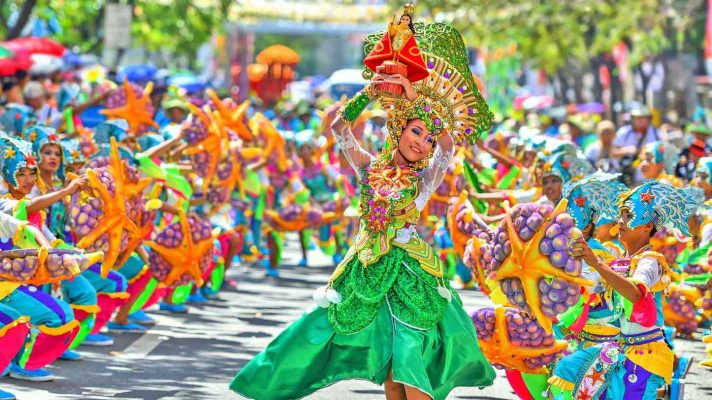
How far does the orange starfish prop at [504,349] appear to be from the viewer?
9.11 m

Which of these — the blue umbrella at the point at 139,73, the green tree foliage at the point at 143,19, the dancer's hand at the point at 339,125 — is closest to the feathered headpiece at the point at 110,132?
the dancer's hand at the point at 339,125

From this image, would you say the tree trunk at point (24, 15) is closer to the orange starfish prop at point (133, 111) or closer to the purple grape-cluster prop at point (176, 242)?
the orange starfish prop at point (133, 111)

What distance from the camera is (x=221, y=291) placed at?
17.1 m

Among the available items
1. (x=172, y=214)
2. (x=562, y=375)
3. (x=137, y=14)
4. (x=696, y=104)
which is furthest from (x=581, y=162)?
(x=137, y=14)

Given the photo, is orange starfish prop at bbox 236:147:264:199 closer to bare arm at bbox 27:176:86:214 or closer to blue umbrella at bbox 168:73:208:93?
bare arm at bbox 27:176:86:214

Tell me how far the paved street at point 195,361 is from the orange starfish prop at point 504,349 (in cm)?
162

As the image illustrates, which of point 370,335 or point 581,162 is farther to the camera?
point 581,162

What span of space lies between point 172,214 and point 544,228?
6554 millimetres

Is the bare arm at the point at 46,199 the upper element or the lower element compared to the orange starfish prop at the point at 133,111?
upper

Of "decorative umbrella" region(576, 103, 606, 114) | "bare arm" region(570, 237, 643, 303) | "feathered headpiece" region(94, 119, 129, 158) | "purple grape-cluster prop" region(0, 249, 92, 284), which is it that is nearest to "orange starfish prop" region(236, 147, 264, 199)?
"feathered headpiece" region(94, 119, 129, 158)

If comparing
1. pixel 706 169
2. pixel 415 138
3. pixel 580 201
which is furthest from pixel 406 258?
pixel 706 169

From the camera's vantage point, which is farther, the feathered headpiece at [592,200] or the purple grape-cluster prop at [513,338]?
the feathered headpiece at [592,200]

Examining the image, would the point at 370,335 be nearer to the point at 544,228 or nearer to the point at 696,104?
the point at 544,228

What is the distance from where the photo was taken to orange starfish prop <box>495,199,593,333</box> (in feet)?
27.0
